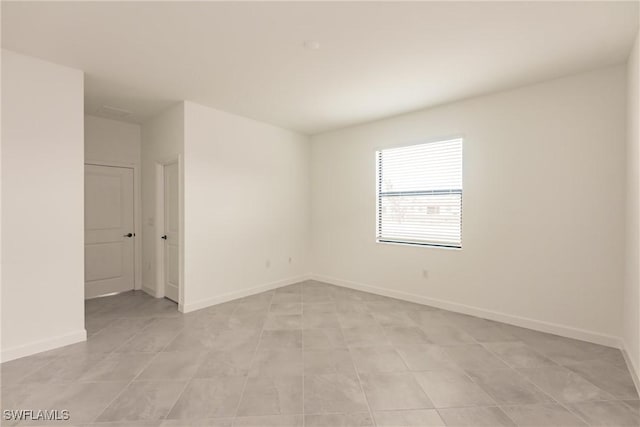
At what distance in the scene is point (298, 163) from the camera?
564 cm

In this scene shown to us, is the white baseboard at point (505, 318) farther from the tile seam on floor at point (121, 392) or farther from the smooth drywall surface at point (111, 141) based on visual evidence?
the smooth drywall surface at point (111, 141)

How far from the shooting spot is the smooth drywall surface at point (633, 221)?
2.37 metres

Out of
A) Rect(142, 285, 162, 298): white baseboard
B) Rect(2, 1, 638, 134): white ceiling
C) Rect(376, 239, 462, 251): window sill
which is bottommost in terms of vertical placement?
Rect(142, 285, 162, 298): white baseboard

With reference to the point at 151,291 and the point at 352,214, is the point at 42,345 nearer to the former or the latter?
the point at 151,291

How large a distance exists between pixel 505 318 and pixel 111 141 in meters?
6.30

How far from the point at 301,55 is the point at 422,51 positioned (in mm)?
1116

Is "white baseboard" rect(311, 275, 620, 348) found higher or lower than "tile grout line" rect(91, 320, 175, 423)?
higher

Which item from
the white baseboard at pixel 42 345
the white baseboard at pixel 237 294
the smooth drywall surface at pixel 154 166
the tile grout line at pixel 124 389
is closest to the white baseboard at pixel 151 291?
the smooth drywall surface at pixel 154 166

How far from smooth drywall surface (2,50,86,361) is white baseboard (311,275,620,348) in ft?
12.8

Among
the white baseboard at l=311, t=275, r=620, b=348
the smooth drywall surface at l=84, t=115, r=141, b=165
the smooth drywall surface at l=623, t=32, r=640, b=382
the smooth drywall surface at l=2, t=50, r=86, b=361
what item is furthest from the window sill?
the smooth drywall surface at l=84, t=115, r=141, b=165

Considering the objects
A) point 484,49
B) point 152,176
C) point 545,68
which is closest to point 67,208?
point 152,176

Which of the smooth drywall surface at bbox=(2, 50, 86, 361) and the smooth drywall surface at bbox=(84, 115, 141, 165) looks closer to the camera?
the smooth drywall surface at bbox=(2, 50, 86, 361)

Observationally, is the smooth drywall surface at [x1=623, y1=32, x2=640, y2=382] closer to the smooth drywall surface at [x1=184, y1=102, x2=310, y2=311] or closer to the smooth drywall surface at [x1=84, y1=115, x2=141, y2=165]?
the smooth drywall surface at [x1=184, y1=102, x2=310, y2=311]

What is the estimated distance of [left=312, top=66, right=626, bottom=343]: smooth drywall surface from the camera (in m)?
2.97
